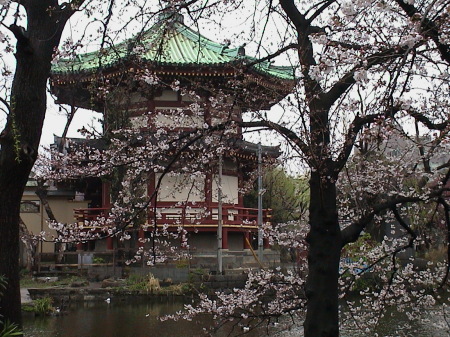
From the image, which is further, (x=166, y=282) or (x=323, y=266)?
(x=166, y=282)

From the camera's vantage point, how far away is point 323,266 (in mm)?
4980

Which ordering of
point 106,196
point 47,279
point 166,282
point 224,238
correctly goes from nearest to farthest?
point 166,282, point 47,279, point 224,238, point 106,196

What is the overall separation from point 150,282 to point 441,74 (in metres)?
13.1

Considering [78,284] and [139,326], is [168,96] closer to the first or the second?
[78,284]

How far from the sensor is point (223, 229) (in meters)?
18.5

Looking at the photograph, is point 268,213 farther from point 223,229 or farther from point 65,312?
point 65,312

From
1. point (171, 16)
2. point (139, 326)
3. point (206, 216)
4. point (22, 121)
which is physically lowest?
point (139, 326)

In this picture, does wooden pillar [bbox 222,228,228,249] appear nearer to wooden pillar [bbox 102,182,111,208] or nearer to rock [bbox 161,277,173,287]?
rock [bbox 161,277,173,287]

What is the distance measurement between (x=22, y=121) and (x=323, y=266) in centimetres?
295

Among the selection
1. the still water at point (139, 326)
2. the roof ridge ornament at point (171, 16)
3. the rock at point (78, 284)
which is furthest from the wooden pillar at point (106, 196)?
the roof ridge ornament at point (171, 16)

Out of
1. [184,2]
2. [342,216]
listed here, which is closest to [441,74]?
[184,2]

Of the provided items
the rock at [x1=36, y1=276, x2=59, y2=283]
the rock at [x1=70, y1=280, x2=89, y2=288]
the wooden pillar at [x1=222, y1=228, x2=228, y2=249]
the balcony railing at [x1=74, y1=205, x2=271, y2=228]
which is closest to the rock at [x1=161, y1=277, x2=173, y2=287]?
the balcony railing at [x1=74, y1=205, x2=271, y2=228]

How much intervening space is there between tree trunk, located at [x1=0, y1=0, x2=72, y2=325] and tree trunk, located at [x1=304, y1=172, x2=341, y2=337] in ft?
8.35

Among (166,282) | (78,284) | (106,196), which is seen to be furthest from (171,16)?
(106,196)
